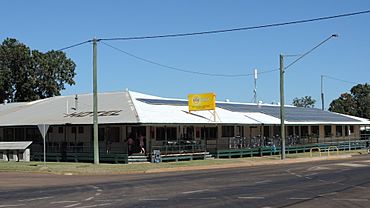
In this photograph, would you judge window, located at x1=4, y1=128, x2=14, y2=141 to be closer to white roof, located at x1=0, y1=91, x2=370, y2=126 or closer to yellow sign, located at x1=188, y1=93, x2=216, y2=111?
white roof, located at x1=0, y1=91, x2=370, y2=126

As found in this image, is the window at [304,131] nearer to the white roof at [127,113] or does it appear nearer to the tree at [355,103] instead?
the white roof at [127,113]

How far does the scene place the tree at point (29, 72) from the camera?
231ft

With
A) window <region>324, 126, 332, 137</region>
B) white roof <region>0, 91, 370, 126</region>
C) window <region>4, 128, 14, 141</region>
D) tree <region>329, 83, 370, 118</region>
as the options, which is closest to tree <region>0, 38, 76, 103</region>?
white roof <region>0, 91, 370, 126</region>

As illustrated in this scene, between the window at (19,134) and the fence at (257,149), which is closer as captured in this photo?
the fence at (257,149)

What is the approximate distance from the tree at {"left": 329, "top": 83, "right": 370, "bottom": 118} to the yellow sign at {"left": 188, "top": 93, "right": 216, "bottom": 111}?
72.7 metres

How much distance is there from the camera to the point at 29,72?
7238cm

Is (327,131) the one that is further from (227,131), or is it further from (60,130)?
(60,130)

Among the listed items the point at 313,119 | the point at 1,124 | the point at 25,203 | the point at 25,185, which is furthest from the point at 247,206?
the point at 313,119

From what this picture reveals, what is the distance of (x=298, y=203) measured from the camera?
47.3ft

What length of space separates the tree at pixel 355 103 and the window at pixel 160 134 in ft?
248

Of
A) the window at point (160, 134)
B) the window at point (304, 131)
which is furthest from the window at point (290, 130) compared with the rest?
the window at point (160, 134)

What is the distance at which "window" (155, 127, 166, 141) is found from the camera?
133 ft

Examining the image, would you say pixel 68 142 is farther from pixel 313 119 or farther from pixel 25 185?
pixel 313 119

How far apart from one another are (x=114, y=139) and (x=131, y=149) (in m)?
2.86
